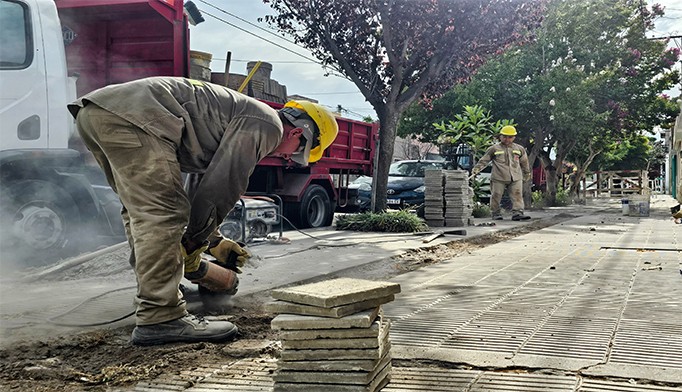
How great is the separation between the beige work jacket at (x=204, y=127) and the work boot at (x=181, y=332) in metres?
0.52

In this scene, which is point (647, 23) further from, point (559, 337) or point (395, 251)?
point (559, 337)

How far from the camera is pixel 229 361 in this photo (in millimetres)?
3295

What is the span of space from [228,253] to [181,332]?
3.54 ft

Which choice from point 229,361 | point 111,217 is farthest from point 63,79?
point 229,361

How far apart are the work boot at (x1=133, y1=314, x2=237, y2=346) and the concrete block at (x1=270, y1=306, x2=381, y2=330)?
94cm

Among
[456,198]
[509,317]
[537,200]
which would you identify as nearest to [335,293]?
[509,317]

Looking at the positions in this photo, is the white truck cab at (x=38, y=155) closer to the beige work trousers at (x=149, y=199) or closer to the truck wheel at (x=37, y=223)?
the truck wheel at (x=37, y=223)

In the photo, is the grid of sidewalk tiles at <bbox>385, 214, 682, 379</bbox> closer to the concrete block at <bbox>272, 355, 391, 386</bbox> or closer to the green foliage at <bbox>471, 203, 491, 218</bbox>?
the concrete block at <bbox>272, 355, 391, 386</bbox>

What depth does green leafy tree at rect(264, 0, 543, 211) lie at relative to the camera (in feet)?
41.3

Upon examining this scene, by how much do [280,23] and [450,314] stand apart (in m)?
10.1

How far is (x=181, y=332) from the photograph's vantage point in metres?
3.60

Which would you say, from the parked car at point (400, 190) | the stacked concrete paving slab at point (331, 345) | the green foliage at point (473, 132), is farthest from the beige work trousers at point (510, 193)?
the stacked concrete paving slab at point (331, 345)

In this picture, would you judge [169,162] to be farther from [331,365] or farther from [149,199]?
[331,365]

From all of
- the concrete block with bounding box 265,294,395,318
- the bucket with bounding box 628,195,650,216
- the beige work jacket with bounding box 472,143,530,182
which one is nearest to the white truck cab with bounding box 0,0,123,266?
the concrete block with bounding box 265,294,395,318
